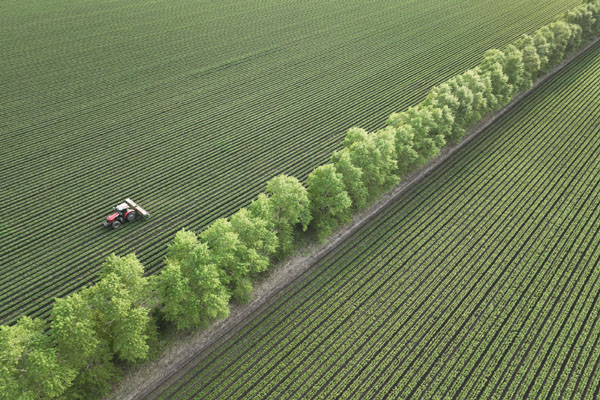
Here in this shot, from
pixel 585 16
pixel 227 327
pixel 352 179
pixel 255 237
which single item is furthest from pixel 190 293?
pixel 585 16

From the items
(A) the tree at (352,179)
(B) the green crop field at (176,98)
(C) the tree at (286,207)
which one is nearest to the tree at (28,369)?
(B) the green crop field at (176,98)

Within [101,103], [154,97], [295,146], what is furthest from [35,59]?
[295,146]

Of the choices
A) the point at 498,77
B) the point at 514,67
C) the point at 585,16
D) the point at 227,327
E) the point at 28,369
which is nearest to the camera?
the point at 28,369

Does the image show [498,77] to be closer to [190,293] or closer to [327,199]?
[327,199]

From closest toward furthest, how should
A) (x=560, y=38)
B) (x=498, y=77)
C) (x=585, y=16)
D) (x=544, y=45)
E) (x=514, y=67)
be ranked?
(x=498, y=77) < (x=514, y=67) < (x=544, y=45) < (x=560, y=38) < (x=585, y=16)

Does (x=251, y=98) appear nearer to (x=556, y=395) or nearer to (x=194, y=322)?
(x=194, y=322)

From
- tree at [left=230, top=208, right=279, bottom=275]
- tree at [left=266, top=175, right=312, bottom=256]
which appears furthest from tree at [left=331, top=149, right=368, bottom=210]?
tree at [left=230, top=208, right=279, bottom=275]
